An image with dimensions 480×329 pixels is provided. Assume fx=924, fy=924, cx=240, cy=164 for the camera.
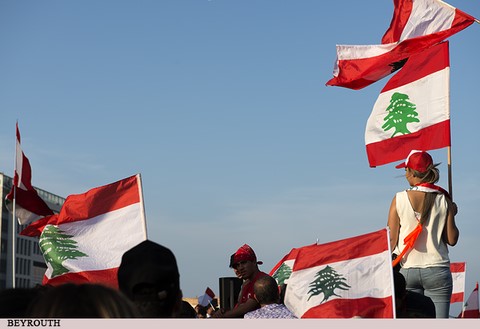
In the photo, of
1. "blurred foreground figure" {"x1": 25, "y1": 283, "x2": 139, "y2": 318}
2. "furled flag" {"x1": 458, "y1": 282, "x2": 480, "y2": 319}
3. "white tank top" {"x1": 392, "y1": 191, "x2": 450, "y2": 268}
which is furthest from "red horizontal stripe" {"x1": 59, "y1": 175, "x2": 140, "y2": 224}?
"furled flag" {"x1": 458, "y1": 282, "x2": 480, "y2": 319}

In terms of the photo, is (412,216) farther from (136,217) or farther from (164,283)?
(164,283)

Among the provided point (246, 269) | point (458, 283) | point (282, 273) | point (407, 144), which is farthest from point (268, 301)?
point (458, 283)

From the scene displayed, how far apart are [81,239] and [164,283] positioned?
5321mm

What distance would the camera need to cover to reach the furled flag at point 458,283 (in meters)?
15.9

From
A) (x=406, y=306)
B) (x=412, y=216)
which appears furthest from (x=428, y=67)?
(x=406, y=306)

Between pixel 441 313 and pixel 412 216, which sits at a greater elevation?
pixel 412 216

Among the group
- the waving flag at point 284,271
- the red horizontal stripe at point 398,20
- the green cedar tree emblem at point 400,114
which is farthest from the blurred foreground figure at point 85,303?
the waving flag at point 284,271

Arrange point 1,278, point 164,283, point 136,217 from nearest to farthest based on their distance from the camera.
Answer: point 164,283 < point 136,217 < point 1,278

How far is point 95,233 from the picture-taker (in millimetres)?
8555

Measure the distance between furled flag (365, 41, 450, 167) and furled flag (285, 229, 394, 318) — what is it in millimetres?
3256

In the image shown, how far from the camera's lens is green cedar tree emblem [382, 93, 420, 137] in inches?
378

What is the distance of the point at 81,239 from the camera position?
8.62m

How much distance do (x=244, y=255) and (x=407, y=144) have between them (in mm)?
2165

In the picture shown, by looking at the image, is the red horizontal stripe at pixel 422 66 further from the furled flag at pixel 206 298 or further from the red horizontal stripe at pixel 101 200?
the furled flag at pixel 206 298
